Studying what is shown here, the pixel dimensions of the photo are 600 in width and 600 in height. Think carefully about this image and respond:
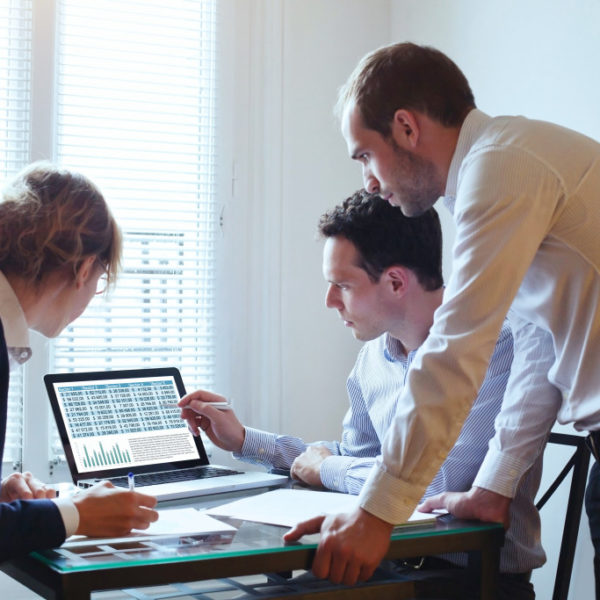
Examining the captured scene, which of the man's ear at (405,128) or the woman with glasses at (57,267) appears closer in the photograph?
the woman with glasses at (57,267)

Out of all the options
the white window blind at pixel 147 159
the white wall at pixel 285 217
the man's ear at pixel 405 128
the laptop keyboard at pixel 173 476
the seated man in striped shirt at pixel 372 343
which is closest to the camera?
the man's ear at pixel 405 128

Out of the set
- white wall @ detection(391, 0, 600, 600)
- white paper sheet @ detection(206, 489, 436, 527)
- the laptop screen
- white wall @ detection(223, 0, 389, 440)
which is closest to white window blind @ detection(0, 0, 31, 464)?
white wall @ detection(223, 0, 389, 440)

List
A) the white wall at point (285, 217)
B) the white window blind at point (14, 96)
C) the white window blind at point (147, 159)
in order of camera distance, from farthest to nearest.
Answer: the white wall at point (285, 217), the white window blind at point (147, 159), the white window blind at point (14, 96)

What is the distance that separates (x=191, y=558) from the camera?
111 centimetres

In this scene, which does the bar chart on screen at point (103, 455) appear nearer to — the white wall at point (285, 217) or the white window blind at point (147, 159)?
the white window blind at point (147, 159)

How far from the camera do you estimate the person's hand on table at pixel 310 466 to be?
1.84 m

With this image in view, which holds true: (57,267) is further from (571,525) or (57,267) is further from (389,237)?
(571,525)

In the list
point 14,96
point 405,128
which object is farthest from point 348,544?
point 14,96

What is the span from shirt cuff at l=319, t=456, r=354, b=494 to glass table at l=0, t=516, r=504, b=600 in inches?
16.5

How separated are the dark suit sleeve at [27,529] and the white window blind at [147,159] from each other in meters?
1.81

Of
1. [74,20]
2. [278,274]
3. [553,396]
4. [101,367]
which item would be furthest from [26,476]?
[74,20]

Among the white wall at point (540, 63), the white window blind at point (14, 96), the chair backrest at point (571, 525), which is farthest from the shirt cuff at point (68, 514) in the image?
the white window blind at point (14, 96)

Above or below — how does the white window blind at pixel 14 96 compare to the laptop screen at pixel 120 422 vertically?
above

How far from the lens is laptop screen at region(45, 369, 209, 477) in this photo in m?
1.88
